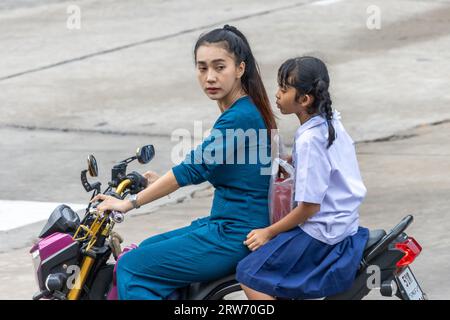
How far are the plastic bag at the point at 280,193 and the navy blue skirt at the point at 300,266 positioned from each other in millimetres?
103

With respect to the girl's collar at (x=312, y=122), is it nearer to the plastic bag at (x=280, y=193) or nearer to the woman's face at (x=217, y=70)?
the plastic bag at (x=280, y=193)

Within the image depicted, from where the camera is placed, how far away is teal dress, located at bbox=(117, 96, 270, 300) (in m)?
5.39

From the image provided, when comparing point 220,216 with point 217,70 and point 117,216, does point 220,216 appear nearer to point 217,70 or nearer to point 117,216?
point 117,216

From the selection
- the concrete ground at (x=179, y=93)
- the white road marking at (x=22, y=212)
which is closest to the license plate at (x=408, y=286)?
the concrete ground at (x=179, y=93)

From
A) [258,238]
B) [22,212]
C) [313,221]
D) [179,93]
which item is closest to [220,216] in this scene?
[258,238]

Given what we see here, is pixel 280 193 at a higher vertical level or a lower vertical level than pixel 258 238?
higher

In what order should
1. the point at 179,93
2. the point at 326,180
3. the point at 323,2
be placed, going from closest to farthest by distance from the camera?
the point at 326,180 < the point at 179,93 < the point at 323,2

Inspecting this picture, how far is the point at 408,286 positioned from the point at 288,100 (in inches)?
37.8

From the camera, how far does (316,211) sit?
5.26 metres

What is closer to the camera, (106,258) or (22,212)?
(106,258)

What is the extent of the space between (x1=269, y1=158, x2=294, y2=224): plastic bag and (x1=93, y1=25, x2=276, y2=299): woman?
0.20ft

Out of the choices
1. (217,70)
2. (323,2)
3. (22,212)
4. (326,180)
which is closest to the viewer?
(326,180)

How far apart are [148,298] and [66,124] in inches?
254

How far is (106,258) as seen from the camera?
18.7 feet
